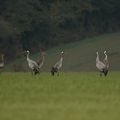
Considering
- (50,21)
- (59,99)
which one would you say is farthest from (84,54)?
(59,99)

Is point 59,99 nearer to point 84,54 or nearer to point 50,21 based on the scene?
point 84,54

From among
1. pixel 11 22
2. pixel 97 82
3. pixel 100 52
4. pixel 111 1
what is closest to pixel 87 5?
pixel 111 1

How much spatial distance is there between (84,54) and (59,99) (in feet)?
107

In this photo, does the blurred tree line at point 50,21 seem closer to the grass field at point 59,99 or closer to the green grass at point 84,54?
the green grass at point 84,54

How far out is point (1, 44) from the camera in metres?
62.3

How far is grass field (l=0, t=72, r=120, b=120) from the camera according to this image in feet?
56.0

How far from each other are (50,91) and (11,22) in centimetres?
3823

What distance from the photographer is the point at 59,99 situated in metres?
20.8

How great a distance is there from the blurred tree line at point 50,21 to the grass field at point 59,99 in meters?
32.2

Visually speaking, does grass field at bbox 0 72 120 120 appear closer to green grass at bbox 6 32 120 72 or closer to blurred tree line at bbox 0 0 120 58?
green grass at bbox 6 32 120 72

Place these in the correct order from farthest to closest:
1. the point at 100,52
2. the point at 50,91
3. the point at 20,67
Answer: the point at 100,52
the point at 20,67
the point at 50,91

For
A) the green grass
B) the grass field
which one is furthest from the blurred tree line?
the grass field

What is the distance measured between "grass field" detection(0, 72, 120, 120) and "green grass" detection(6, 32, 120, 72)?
67.1 ft

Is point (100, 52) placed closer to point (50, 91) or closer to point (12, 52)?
point (12, 52)
